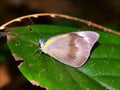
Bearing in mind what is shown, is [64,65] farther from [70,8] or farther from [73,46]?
[70,8]

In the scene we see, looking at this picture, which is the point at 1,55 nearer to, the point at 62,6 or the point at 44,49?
the point at 44,49

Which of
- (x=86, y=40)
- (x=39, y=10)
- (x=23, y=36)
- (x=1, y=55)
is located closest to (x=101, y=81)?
(x=86, y=40)

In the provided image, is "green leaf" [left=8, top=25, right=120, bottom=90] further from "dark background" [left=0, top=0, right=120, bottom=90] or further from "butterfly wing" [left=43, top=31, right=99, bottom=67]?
"dark background" [left=0, top=0, right=120, bottom=90]

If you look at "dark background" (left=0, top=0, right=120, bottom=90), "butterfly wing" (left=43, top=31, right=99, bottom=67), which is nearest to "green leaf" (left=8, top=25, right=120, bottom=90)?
"butterfly wing" (left=43, top=31, right=99, bottom=67)

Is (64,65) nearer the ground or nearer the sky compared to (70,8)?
nearer the sky

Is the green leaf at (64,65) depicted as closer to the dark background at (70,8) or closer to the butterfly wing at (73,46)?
the butterfly wing at (73,46)

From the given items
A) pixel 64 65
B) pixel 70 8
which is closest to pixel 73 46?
pixel 64 65
